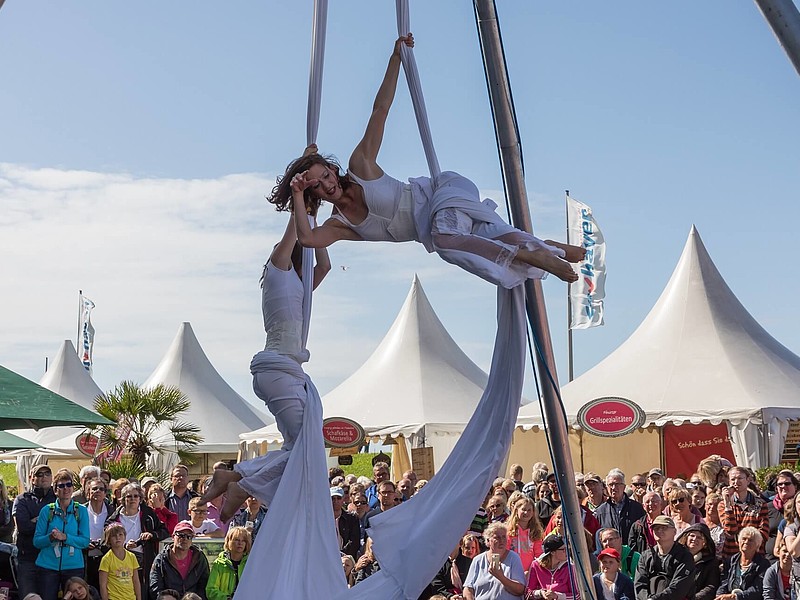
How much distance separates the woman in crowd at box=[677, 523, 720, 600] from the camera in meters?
7.26

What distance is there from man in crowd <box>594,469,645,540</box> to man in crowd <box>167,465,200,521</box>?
11.8 feet

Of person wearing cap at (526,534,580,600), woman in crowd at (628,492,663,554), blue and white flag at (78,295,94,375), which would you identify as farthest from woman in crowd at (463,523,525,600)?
blue and white flag at (78,295,94,375)

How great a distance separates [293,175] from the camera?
5.04m

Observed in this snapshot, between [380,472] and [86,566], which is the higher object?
[380,472]

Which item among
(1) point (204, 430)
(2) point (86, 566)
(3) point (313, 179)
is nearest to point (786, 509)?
(3) point (313, 179)

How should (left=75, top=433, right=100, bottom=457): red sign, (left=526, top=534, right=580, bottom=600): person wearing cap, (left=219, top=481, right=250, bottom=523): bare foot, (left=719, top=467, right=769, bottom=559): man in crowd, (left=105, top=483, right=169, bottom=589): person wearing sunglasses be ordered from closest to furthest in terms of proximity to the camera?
(left=219, top=481, right=250, bottom=523): bare foot < (left=526, top=534, right=580, bottom=600): person wearing cap < (left=719, top=467, right=769, bottom=559): man in crowd < (left=105, top=483, right=169, bottom=589): person wearing sunglasses < (left=75, top=433, right=100, bottom=457): red sign

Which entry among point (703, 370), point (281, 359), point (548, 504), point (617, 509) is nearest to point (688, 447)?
point (703, 370)

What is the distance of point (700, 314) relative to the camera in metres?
16.4

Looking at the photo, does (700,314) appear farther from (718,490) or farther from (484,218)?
(484,218)

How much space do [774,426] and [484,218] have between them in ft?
35.9

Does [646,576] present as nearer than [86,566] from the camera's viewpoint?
Yes

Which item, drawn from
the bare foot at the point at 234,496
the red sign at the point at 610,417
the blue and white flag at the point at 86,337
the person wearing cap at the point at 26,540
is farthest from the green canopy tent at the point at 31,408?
the blue and white flag at the point at 86,337

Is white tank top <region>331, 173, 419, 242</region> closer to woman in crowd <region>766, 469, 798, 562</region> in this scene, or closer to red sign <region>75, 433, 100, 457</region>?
woman in crowd <region>766, 469, 798, 562</region>

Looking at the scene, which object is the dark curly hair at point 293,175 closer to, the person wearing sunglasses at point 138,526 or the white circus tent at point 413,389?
the person wearing sunglasses at point 138,526
